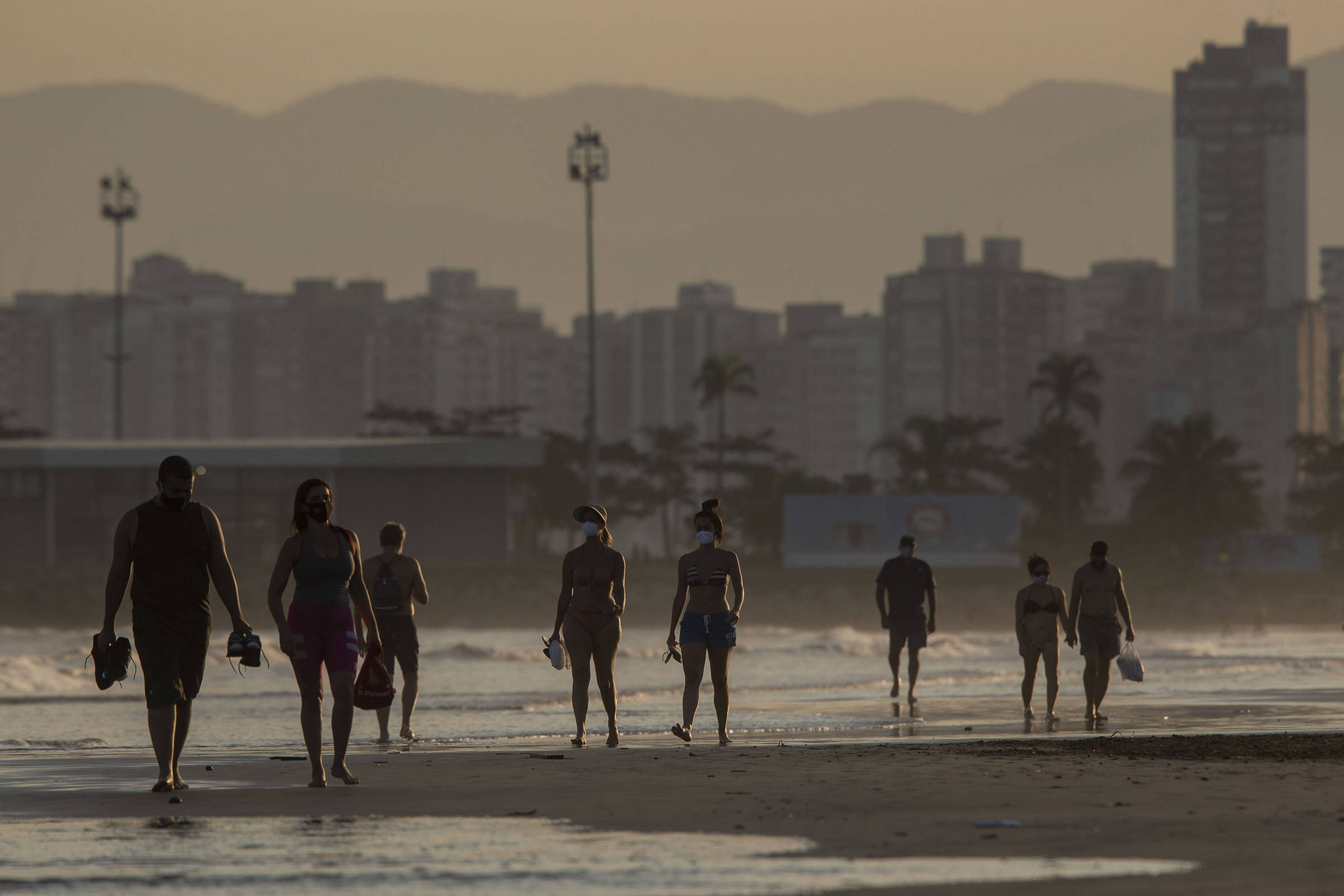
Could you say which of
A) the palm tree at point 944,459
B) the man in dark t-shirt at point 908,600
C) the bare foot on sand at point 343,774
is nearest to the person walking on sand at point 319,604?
the bare foot on sand at point 343,774

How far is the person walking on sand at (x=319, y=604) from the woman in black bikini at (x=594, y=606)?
3.10 metres

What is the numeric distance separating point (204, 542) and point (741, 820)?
3144mm

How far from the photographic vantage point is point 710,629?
14.3 metres

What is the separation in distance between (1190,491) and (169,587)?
88690mm

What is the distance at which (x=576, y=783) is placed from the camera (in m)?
10.8

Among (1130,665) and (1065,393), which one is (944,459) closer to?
(1065,393)

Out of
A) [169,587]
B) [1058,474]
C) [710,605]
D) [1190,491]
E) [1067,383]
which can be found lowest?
[710,605]

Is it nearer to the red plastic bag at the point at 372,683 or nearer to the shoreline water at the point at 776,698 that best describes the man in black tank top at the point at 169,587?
the red plastic bag at the point at 372,683

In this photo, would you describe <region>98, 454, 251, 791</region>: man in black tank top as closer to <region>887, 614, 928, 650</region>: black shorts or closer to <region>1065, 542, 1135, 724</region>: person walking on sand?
<region>1065, 542, 1135, 724</region>: person walking on sand

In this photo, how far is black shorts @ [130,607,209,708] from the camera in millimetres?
10133

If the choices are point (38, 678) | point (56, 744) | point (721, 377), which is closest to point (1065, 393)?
point (721, 377)

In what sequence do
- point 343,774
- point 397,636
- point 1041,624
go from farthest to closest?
1. point 1041,624
2. point 397,636
3. point 343,774

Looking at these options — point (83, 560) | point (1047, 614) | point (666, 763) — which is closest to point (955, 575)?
point (83, 560)

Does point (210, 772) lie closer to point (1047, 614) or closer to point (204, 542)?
point (204, 542)
